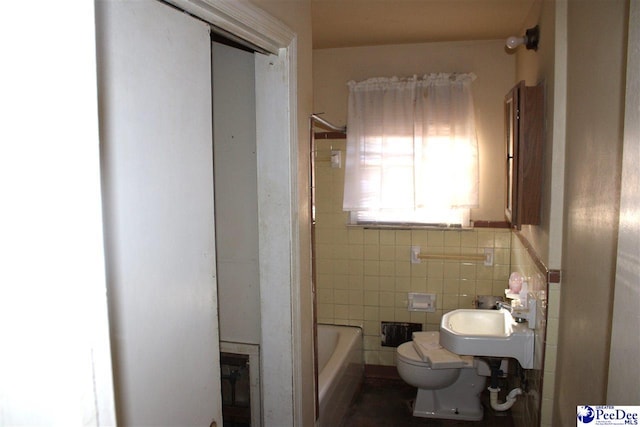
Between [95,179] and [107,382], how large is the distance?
267 mm

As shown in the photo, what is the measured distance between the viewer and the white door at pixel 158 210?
0.86 m

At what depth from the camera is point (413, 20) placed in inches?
113

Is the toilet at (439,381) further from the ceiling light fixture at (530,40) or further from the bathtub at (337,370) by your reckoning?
the ceiling light fixture at (530,40)

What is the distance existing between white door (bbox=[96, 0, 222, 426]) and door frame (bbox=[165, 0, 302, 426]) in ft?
1.46

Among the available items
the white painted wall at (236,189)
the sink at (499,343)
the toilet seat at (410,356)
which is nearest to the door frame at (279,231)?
the white painted wall at (236,189)

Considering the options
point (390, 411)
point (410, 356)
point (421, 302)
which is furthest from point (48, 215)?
point (421, 302)

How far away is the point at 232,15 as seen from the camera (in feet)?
3.99

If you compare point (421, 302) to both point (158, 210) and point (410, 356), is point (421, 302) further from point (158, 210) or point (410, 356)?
point (158, 210)

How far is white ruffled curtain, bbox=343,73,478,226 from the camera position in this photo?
11.0 feet

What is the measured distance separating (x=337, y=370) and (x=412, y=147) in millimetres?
1622

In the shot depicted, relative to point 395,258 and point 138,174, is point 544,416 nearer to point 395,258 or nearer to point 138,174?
point 395,258

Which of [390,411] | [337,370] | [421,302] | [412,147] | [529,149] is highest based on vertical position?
[412,147]

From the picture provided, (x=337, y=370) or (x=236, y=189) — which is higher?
(x=236, y=189)

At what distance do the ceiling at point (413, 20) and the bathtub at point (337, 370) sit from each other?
2089 millimetres
